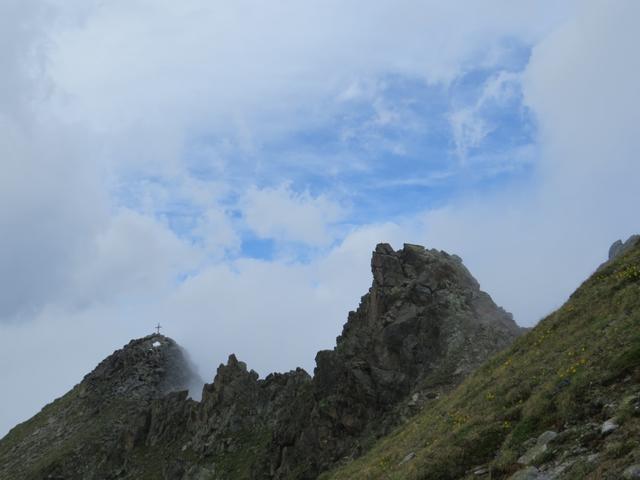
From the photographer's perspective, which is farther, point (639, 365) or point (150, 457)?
point (150, 457)

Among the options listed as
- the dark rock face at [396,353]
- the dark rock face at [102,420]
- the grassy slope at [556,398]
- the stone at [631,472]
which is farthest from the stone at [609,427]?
the dark rock face at [102,420]

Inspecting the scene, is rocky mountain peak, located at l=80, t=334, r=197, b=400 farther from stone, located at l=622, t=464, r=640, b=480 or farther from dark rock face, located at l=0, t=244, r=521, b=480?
Answer: stone, located at l=622, t=464, r=640, b=480

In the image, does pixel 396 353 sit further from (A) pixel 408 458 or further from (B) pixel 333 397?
(A) pixel 408 458

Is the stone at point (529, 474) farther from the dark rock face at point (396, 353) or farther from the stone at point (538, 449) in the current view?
the dark rock face at point (396, 353)

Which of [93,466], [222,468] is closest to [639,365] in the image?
[222,468]

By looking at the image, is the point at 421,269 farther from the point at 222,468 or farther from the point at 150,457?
the point at 150,457

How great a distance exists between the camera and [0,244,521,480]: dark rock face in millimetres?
49500

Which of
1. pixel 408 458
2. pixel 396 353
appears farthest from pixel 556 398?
pixel 396 353

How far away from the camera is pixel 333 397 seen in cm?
5156

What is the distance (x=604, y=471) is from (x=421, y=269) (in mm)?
48726

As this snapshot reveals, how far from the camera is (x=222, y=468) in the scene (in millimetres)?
60531

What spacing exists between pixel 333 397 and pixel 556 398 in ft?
109

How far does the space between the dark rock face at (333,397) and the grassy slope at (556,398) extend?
51.7ft

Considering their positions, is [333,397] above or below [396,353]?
below
